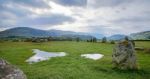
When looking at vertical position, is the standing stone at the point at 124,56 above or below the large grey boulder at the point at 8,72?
below

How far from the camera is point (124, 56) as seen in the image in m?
26.8

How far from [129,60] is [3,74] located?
18967 millimetres

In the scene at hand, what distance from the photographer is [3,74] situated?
1139 centimetres

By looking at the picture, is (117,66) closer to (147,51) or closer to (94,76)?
(94,76)

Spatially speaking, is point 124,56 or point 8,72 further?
point 124,56

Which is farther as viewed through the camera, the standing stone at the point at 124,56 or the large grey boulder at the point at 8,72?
the standing stone at the point at 124,56

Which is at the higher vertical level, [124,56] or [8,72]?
[8,72]

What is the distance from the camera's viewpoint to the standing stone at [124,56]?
87.3 ft

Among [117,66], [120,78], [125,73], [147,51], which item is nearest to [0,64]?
[120,78]

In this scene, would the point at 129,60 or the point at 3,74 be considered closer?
the point at 3,74

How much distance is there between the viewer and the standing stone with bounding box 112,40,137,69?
2662cm

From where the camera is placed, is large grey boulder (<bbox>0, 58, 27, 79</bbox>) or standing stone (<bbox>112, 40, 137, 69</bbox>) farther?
standing stone (<bbox>112, 40, 137, 69</bbox>)

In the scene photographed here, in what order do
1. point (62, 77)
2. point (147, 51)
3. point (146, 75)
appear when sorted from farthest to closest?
point (147, 51), point (146, 75), point (62, 77)

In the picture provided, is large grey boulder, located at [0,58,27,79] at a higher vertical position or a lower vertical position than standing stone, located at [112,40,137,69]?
higher
